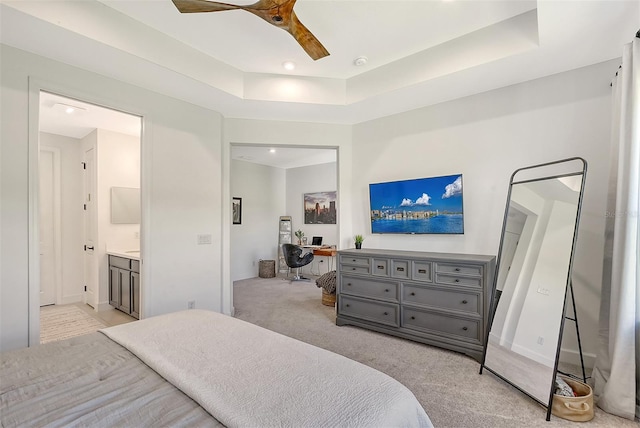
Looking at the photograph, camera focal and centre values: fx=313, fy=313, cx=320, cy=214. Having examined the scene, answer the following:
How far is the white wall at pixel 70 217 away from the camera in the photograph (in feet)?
15.6

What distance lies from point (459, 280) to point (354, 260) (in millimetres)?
1161

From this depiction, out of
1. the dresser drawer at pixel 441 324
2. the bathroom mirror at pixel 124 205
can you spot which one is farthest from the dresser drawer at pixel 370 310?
the bathroom mirror at pixel 124 205

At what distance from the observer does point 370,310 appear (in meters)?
3.52

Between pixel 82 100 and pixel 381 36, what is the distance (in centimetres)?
272

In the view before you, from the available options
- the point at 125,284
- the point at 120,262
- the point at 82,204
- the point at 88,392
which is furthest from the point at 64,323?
the point at 88,392

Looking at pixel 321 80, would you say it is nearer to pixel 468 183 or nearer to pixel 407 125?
pixel 407 125

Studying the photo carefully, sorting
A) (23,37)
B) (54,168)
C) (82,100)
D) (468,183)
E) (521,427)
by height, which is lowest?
(521,427)

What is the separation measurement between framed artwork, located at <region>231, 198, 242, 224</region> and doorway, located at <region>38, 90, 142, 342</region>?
2142 mm

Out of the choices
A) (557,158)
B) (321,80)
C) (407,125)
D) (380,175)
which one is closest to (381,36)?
(321,80)

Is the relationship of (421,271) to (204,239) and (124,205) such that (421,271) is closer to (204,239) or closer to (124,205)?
(204,239)

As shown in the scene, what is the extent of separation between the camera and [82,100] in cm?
277

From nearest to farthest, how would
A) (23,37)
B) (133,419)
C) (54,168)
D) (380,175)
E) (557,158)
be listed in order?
(133,419), (23,37), (557,158), (380,175), (54,168)

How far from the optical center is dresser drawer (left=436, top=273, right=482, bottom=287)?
9.43ft

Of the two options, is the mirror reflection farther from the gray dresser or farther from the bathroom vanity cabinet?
the bathroom vanity cabinet
